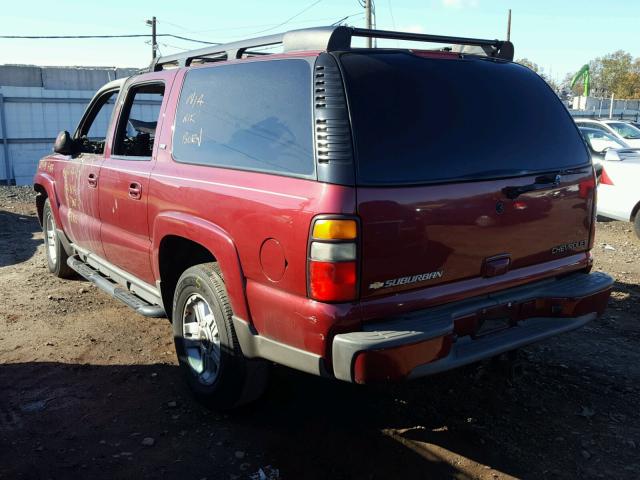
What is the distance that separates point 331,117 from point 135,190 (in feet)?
6.20

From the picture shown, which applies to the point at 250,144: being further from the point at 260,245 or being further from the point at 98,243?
the point at 98,243

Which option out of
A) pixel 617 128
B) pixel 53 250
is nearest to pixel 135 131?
pixel 53 250

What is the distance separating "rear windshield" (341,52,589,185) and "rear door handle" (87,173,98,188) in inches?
106

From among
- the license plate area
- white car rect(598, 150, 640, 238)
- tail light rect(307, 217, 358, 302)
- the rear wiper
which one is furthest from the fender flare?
white car rect(598, 150, 640, 238)

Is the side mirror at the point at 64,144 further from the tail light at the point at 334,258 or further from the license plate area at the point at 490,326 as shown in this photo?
the license plate area at the point at 490,326

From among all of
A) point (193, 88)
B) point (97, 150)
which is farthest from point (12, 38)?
point (193, 88)

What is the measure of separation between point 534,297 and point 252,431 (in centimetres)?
178

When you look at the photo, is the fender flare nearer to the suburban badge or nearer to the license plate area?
the suburban badge

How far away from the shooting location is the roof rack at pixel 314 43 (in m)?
2.96

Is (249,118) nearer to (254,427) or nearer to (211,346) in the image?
(211,346)

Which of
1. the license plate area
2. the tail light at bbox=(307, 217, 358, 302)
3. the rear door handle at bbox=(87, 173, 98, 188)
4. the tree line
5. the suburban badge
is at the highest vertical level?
the tree line

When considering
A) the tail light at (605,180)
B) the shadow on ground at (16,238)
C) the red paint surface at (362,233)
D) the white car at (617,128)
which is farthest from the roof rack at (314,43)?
the white car at (617,128)

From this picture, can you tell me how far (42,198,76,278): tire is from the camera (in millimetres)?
6297

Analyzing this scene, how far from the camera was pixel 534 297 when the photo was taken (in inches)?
130
